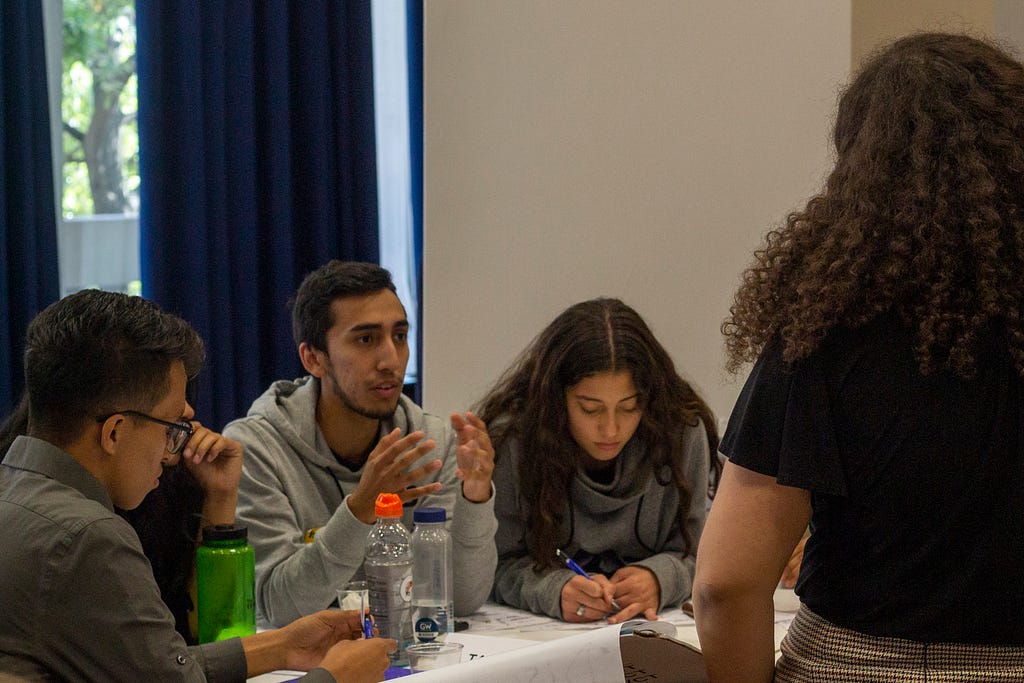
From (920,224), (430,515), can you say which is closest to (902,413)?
(920,224)

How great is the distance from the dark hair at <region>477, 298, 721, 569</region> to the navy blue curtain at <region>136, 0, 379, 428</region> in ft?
5.82

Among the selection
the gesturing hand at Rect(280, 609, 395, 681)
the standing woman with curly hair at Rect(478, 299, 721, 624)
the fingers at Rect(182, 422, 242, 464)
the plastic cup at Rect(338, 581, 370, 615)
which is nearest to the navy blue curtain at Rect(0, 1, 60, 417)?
the fingers at Rect(182, 422, 242, 464)

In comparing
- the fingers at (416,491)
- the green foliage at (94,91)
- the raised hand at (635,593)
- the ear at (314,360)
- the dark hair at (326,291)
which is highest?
the green foliage at (94,91)

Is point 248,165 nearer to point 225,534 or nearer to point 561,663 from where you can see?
point 225,534

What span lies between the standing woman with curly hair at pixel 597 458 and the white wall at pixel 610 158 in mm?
439

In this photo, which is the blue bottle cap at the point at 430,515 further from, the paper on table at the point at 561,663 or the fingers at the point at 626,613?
the paper on table at the point at 561,663

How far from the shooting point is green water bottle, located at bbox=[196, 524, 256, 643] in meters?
1.89

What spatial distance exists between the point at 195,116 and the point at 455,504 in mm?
2151

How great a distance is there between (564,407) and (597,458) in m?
0.13

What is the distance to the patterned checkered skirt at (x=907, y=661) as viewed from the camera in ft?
3.70

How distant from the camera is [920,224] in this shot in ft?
3.81

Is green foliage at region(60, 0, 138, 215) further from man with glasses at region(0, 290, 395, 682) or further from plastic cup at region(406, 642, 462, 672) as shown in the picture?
plastic cup at region(406, 642, 462, 672)

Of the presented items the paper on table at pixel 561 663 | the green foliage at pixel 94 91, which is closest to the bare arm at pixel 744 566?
the paper on table at pixel 561 663

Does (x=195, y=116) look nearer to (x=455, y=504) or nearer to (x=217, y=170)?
(x=217, y=170)
